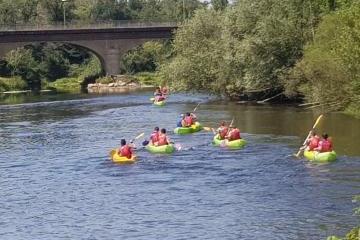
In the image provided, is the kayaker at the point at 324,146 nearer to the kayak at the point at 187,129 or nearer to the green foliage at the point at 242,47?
the kayak at the point at 187,129

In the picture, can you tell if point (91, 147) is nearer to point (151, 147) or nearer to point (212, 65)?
point (151, 147)

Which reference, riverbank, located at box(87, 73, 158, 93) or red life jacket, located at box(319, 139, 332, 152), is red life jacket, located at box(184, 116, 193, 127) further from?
riverbank, located at box(87, 73, 158, 93)

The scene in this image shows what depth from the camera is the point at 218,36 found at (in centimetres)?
5219

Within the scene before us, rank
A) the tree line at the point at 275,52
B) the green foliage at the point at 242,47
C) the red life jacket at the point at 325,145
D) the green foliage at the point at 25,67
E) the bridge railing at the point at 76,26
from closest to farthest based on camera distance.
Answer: the red life jacket at the point at 325,145, the tree line at the point at 275,52, the green foliage at the point at 242,47, the bridge railing at the point at 76,26, the green foliage at the point at 25,67

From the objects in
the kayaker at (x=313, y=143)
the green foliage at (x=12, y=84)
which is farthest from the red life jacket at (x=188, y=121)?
the green foliage at (x=12, y=84)

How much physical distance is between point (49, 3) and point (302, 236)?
338 feet

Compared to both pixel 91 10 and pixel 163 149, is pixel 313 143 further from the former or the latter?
pixel 91 10

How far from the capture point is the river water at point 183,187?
18.5m

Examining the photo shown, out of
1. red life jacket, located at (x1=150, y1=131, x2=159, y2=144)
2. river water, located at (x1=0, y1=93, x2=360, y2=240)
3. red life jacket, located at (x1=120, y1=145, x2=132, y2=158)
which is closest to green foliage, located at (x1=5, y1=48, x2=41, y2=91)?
river water, located at (x1=0, y1=93, x2=360, y2=240)

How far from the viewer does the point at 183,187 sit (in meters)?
22.9

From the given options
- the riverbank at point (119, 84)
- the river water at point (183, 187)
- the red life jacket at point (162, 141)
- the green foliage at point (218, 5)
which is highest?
the green foliage at point (218, 5)

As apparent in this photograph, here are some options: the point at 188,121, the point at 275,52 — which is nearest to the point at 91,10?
the point at 275,52

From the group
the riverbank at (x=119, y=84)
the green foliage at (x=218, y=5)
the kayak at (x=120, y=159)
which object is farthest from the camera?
the riverbank at (x=119, y=84)

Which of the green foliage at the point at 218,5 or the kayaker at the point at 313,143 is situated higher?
the green foliage at the point at 218,5
